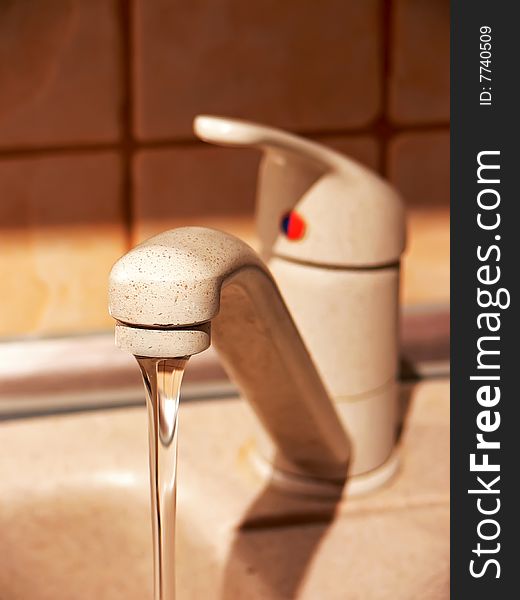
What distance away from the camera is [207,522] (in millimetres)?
496

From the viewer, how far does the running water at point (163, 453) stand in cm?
36

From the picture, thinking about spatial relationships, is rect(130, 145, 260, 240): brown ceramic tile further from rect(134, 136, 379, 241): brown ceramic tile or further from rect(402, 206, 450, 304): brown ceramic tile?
rect(402, 206, 450, 304): brown ceramic tile

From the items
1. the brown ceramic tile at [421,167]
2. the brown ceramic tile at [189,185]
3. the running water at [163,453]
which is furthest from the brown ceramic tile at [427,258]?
the running water at [163,453]

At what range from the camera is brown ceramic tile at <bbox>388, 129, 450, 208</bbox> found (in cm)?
62

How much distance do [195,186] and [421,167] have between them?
0.47 feet

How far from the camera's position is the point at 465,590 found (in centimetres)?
46

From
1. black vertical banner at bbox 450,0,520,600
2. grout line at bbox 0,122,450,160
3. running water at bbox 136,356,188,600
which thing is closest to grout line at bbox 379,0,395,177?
grout line at bbox 0,122,450,160

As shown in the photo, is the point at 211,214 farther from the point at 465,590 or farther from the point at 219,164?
the point at 465,590

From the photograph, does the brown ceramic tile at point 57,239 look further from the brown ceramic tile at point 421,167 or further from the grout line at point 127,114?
the brown ceramic tile at point 421,167

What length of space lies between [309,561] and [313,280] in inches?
5.2

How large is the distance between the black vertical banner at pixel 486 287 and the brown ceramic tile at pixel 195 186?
14 centimetres

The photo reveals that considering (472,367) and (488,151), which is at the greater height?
(488,151)

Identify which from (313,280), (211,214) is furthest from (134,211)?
(313,280)

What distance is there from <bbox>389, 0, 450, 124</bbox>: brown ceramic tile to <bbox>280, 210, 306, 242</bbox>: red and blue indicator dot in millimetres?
173
